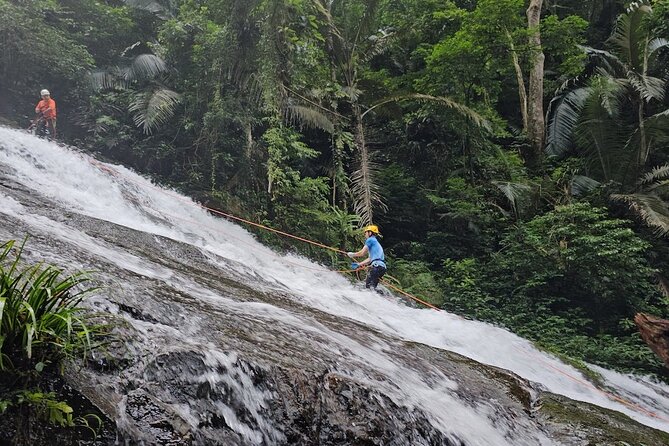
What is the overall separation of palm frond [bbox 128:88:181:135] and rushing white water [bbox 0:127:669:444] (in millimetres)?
2667

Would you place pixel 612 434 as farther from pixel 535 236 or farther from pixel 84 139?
pixel 84 139

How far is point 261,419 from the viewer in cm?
319

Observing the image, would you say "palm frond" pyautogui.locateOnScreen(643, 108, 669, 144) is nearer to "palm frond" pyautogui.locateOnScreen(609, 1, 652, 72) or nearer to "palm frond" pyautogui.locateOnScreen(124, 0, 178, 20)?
"palm frond" pyautogui.locateOnScreen(609, 1, 652, 72)

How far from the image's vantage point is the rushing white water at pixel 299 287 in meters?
4.66

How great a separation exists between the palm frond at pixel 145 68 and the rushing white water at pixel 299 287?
464 cm

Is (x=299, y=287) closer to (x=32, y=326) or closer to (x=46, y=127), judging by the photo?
(x=32, y=326)

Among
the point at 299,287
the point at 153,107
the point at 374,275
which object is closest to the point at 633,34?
the point at 374,275

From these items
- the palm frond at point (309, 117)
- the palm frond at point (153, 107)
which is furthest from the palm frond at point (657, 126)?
the palm frond at point (153, 107)

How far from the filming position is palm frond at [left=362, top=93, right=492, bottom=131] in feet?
41.3

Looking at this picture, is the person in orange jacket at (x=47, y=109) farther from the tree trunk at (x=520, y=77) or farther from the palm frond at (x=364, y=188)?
the tree trunk at (x=520, y=77)

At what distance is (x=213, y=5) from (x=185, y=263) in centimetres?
958

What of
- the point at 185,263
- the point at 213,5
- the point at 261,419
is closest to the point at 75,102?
the point at 213,5

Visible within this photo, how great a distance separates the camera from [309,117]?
516 inches

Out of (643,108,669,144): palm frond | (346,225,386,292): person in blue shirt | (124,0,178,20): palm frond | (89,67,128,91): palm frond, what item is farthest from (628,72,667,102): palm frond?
(89,67,128,91): palm frond
